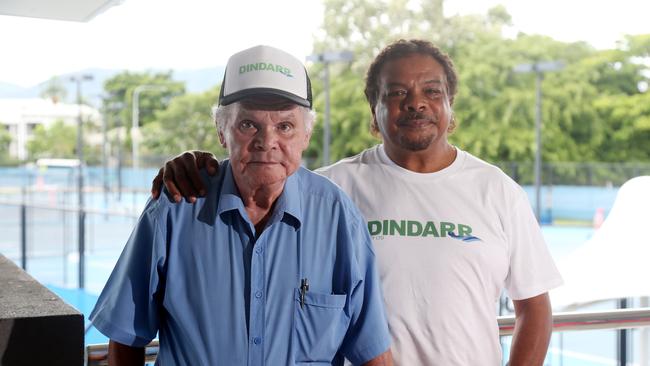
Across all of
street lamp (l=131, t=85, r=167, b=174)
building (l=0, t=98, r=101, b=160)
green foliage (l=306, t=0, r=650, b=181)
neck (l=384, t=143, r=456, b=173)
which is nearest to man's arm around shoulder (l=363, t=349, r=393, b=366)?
neck (l=384, t=143, r=456, b=173)

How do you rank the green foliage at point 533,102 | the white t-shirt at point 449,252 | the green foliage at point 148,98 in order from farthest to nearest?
the green foliage at point 148,98, the green foliage at point 533,102, the white t-shirt at point 449,252

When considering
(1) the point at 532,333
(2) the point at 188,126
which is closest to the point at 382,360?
(1) the point at 532,333

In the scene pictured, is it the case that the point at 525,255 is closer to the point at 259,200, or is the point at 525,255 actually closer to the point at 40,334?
the point at 259,200

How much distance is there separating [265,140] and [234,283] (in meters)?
0.32

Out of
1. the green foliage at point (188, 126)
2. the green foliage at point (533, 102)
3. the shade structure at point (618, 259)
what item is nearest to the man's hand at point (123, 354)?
the shade structure at point (618, 259)

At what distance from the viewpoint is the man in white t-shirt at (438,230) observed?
6.93 ft

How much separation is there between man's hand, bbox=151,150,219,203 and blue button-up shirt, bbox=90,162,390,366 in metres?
0.03

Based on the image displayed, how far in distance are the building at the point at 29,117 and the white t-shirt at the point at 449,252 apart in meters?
56.8

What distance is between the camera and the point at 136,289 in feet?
5.72

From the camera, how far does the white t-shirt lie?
2109mm

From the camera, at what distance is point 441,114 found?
2.23 meters

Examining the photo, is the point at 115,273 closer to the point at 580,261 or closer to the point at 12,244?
the point at 580,261

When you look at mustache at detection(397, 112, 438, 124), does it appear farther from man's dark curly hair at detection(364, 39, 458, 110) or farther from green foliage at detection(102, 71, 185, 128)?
green foliage at detection(102, 71, 185, 128)

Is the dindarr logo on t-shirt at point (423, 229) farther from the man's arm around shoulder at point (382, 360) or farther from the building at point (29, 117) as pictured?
the building at point (29, 117)
